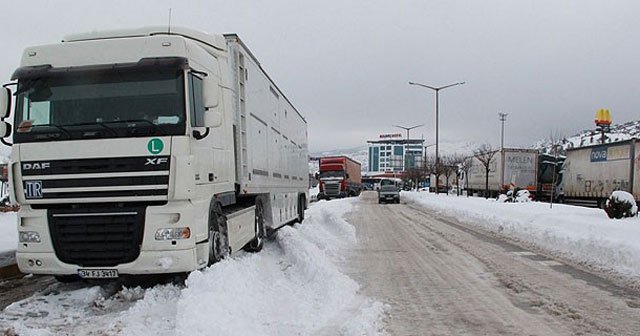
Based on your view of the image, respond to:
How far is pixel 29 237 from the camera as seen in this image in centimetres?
644

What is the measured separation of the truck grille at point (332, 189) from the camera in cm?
4406

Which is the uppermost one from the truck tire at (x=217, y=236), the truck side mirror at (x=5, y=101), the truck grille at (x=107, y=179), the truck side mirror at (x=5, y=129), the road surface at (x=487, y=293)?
the truck side mirror at (x=5, y=101)

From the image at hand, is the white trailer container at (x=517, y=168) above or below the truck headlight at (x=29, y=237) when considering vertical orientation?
above

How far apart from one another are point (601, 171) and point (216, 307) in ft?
85.9

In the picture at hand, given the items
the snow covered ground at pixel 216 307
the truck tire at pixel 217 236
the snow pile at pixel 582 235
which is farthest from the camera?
the snow pile at pixel 582 235

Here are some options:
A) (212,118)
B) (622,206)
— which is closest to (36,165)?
(212,118)

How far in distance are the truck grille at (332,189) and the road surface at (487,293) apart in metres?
31.9

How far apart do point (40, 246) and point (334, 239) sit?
8.13 m

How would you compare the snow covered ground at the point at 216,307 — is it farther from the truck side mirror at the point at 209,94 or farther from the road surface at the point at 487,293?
the truck side mirror at the point at 209,94

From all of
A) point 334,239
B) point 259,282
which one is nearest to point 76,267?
point 259,282

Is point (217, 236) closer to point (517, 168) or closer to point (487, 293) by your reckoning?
point (487, 293)

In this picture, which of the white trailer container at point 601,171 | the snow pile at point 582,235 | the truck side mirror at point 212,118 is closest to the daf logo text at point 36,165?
the truck side mirror at point 212,118

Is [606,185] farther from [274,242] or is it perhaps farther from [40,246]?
[40,246]

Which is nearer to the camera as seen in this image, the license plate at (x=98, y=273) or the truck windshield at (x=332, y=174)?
the license plate at (x=98, y=273)
